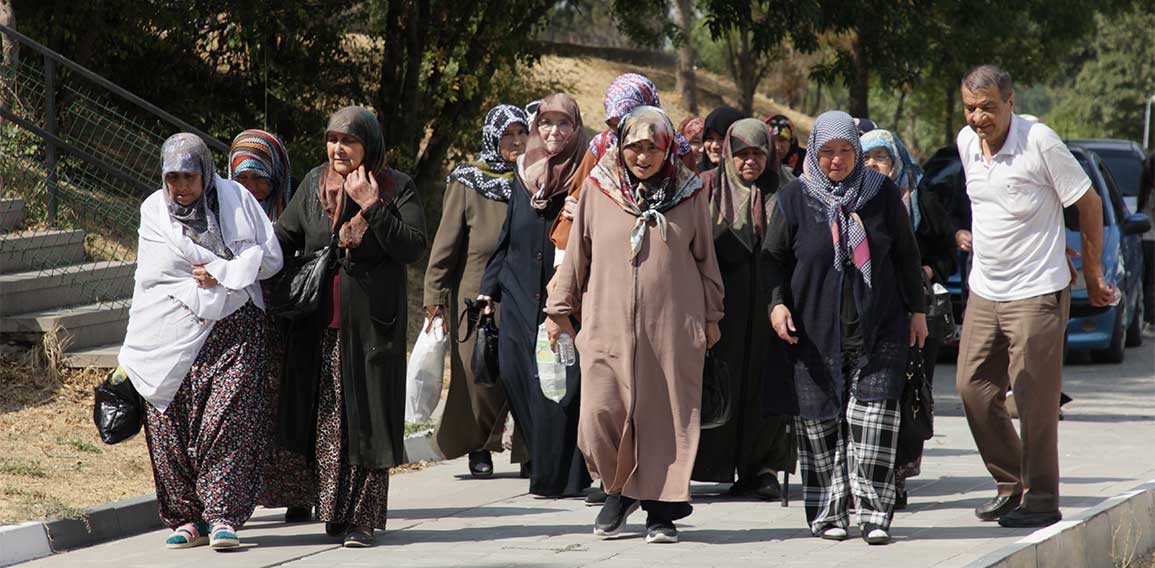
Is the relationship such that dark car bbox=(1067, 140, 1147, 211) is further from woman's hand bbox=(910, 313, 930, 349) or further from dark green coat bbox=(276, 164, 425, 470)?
dark green coat bbox=(276, 164, 425, 470)

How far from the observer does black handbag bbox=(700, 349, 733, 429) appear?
7043 millimetres

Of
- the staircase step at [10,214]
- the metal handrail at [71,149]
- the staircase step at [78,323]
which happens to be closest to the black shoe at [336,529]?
the staircase step at [78,323]

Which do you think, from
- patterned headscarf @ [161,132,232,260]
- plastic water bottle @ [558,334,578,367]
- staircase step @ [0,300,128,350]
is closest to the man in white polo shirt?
plastic water bottle @ [558,334,578,367]

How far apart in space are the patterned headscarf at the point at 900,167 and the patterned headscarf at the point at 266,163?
315 centimetres

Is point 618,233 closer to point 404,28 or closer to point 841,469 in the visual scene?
point 841,469

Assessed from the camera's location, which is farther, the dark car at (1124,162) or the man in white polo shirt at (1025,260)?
the dark car at (1124,162)

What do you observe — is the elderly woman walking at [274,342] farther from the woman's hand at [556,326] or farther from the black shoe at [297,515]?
the woman's hand at [556,326]

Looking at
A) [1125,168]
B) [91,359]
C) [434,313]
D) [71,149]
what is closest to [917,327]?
[434,313]

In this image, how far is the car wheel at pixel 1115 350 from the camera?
15320 millimetres

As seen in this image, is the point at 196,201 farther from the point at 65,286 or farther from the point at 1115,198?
the point at 1115,198

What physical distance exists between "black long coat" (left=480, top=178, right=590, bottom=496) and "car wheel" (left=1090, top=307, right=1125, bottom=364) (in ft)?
28.2

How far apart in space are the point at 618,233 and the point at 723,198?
4.37ft

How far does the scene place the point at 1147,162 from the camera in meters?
21.3

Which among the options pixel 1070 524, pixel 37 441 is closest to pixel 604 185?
pixel 1070 524
